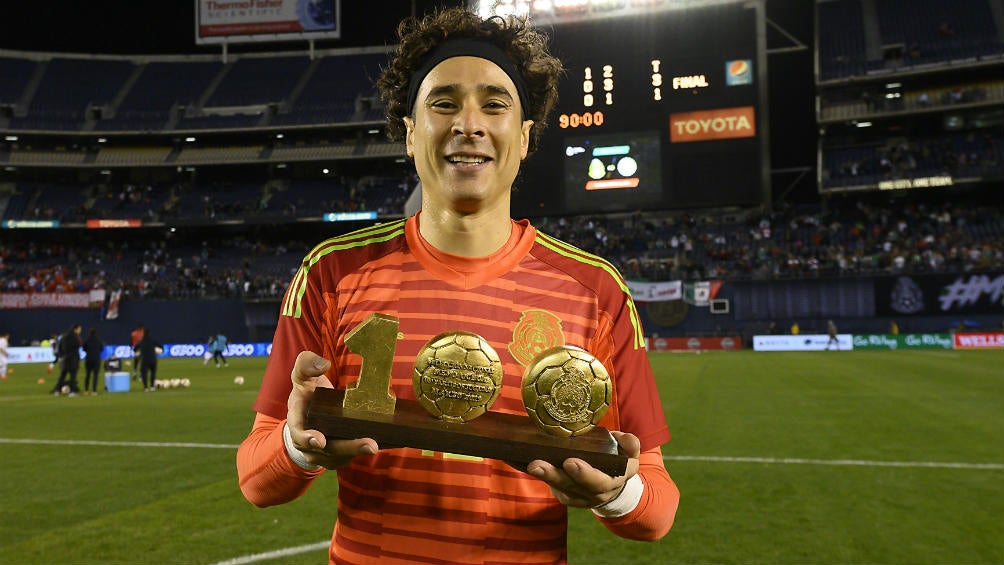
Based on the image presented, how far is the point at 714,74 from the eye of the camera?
17.0 metres

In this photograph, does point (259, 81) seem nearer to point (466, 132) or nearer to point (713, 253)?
point (713, 253)

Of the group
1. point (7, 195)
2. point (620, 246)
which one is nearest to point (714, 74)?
point (620, 246)

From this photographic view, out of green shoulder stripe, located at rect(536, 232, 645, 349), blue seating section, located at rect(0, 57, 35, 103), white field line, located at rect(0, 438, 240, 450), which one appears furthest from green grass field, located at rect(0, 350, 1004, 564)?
blue seating section, located at rect(0, 57, 35, 103)

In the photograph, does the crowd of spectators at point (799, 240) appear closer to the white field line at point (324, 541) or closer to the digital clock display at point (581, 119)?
the digital clock display at point (581, 119)

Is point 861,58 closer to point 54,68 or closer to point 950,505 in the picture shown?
point 950,505

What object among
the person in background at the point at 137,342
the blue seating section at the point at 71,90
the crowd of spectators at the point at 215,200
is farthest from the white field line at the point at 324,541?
the blue seating section at the point at 71,90

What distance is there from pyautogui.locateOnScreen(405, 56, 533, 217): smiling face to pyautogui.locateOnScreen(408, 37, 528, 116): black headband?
2 cm

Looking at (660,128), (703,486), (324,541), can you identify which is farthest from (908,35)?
(324,541)

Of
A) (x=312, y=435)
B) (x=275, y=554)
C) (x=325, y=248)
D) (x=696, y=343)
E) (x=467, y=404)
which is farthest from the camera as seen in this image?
(x=696, y=343)

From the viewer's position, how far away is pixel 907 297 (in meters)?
33.6

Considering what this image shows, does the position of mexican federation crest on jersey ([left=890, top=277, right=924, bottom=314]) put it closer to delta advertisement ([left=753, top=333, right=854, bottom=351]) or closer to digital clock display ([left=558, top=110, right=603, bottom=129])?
delta advertisement ([left=753, top=333, right=854, bottom=351])

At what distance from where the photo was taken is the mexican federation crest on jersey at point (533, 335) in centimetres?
219

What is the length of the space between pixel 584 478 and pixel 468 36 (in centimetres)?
131

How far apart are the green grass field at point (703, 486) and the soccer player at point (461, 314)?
3.57 meters
